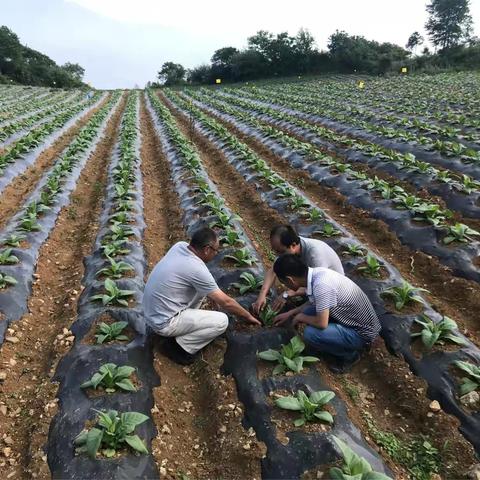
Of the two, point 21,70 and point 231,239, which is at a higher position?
point 21,70

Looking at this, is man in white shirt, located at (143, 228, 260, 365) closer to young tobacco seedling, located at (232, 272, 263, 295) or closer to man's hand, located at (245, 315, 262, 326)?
man's hand, located at (245, 315, 262, 326)

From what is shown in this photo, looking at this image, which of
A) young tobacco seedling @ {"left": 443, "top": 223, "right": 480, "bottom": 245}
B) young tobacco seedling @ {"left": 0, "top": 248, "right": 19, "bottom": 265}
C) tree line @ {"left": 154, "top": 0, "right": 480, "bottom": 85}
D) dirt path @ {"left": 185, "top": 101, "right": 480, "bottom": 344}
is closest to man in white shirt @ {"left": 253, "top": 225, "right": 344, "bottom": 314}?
dirt path @ {"left": 185, "top": 101, "right": 480, "bottom": 344}

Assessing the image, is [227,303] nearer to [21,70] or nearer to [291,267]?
[291,267]

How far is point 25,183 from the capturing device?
13.0m

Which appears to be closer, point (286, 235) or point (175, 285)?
point (175, 285)

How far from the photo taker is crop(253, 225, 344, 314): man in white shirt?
5.58m

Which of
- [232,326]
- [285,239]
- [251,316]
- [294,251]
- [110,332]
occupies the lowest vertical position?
[232,326]

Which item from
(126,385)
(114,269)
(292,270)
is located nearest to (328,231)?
(292,270)

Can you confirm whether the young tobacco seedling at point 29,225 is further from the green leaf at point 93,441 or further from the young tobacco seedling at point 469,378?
the young tobacco seedling at point 469,378

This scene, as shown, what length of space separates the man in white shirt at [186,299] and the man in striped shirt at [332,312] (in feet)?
2.56

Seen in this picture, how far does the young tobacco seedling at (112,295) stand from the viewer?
20.8ft

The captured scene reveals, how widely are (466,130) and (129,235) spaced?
14.6 meters

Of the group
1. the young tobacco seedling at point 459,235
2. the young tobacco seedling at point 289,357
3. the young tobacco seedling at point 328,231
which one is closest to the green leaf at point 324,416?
the young tobacco seedling at point 289,357

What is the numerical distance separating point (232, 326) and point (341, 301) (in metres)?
1.66
